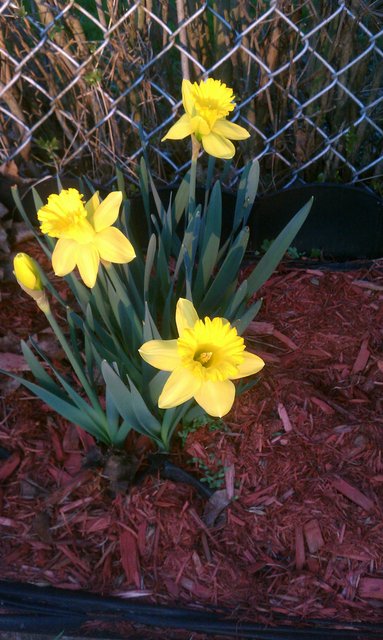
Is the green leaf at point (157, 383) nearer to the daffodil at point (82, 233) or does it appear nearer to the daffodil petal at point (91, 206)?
the daffodil at point (82, 233)

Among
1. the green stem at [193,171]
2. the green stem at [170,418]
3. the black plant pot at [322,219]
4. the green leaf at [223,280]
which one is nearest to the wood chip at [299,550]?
the green stem at [170,418]

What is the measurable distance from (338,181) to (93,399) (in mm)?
1590

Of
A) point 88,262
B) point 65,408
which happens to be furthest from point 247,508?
point 88,262

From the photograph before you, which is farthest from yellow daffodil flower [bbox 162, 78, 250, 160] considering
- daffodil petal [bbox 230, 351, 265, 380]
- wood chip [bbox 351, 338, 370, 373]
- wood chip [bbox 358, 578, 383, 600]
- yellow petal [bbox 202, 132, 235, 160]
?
wood chip [bbox 358, 578, 383, 600]

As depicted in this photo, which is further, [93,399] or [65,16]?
[65,16]

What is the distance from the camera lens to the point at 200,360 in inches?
53.3

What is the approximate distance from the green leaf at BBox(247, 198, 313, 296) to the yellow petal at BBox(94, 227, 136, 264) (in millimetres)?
510

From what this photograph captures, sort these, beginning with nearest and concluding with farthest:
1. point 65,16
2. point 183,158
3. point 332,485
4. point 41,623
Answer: point 41,623 → point 332,485 → point 65,16 → point 183,158

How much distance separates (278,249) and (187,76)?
3.21 feet

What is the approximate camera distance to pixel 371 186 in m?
2.80

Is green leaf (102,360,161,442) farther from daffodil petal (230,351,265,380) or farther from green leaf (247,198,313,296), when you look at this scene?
green leaf (247,198,313,296)

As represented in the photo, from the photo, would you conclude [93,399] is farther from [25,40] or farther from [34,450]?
[25,40]

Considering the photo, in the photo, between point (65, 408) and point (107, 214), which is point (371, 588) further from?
point (107, 214)

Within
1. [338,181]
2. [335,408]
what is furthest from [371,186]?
[335,408]
